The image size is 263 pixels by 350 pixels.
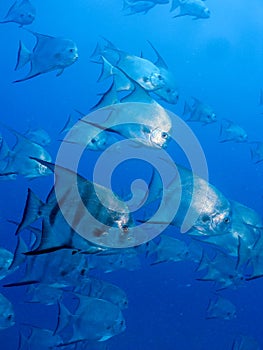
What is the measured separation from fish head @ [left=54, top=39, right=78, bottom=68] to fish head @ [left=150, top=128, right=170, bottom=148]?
1552mm

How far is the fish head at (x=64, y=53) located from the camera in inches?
167

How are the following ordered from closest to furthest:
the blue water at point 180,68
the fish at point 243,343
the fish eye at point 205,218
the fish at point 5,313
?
the fish eye at point 205,218
the fish at point 5,313
the fish at point 243,343
the blue water at point 180,68

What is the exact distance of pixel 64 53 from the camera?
14.1 feet

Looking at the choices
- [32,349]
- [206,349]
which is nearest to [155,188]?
[32,349]

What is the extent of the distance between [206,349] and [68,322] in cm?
1039

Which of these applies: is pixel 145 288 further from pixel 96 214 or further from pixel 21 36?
pixel 21 36

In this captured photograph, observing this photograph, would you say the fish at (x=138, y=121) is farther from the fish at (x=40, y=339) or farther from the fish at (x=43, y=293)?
the fish at (x=40, y=339)

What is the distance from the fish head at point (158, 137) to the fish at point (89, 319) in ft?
5.66

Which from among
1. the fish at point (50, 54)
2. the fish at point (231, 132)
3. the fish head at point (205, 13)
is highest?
the fish head at point (205, 13)

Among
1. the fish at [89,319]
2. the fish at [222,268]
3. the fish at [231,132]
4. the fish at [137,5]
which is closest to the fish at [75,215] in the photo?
the fish at [89,319]

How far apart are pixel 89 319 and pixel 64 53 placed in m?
2.88

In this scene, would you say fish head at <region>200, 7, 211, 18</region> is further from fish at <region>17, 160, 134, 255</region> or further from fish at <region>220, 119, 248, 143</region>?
fish at <region>17, 160, 134, 255</region>

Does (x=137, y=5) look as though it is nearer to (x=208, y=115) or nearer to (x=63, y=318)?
Result: (x=208, y=115)

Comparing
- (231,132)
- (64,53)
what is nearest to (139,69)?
(64,53)
